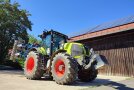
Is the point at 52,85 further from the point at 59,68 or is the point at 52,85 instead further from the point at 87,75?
the point at 87,75

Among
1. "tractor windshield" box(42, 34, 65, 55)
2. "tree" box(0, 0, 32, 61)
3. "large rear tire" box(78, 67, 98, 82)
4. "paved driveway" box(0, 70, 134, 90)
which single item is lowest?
"paved driveway" box(0, 70, 134, 90)

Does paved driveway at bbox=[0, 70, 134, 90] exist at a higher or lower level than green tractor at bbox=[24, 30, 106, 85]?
lower

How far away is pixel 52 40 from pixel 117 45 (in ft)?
18.6

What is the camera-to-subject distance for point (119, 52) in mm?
17172

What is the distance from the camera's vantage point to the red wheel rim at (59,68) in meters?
11.8

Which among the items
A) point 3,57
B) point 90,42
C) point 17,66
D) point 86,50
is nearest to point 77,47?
point 86,50

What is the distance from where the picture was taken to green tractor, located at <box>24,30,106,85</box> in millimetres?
11205

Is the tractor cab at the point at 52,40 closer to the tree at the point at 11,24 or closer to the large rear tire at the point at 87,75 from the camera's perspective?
the large rear tire at the point at 87,75

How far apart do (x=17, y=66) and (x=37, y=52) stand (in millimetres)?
10874

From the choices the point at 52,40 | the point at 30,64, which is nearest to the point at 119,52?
the point at 52,40

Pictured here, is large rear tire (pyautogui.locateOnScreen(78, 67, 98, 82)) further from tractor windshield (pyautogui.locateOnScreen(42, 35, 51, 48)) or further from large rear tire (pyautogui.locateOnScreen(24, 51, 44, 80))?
tractor windshield (pyautogui.locateOnScreen(42, 35, 51, 48))

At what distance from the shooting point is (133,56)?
1609 cm

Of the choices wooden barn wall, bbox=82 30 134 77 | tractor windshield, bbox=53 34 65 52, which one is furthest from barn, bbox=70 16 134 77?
tractor windshield, bbox=53 34 65 52

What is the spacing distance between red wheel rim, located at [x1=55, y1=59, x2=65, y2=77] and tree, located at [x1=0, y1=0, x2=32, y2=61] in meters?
19.3
